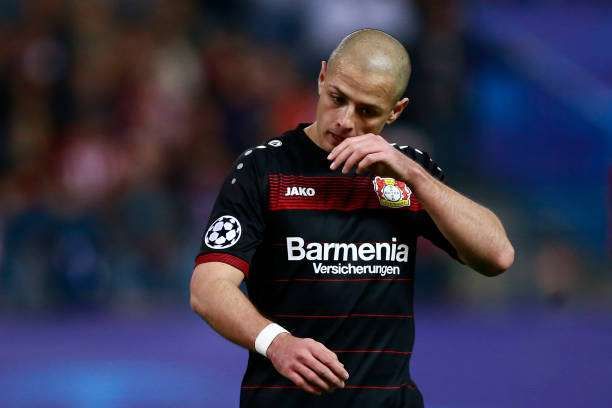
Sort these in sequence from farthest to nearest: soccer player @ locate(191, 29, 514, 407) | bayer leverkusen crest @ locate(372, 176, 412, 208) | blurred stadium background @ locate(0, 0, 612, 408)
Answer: blurred stadium background @ locate(0, 0, 612, 408) < bayer leverkusen crest @ locate(372, 176, 412, 208) < soccer player @ locate(191, 29, 514, 407)

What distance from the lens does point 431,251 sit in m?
14.1

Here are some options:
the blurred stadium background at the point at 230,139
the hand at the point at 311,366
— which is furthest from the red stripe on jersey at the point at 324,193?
the blurred stadium background at the point at 230,139

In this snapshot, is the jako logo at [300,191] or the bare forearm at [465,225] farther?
the jako logo at [300,191]

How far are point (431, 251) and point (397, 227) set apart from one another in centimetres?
922

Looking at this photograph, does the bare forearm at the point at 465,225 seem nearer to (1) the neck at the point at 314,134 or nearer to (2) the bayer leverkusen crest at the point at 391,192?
(2) the bayer leverkusen crest at the point at 391,192

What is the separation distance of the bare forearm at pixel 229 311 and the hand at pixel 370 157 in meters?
0.55

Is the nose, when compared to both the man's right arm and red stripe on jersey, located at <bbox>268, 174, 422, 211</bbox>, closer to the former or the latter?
red stripe on jersey, located at <bbox>268, 174, 422, 211</bbox>

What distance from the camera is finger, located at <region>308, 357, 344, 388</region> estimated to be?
404 cm

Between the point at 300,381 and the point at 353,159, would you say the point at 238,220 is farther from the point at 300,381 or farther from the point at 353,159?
the point at 300,381

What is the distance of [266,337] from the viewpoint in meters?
4.31

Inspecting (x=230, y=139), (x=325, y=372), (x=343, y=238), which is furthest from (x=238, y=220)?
(x=230, y=139)

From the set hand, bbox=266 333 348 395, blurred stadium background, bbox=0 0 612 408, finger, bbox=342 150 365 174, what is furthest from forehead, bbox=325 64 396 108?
blurred stadium background, bbox=0 0 612 408

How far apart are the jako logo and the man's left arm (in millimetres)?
165

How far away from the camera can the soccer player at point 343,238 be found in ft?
15.4
